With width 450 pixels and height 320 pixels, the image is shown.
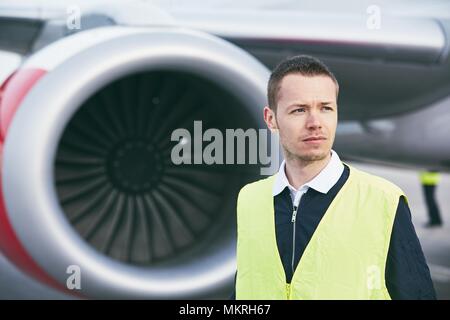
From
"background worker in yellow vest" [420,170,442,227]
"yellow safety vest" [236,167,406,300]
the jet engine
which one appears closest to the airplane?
the jet engine

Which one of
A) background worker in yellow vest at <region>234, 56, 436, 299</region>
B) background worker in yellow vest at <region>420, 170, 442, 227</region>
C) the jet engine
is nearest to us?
background worker in yellow vest at <region>234, 56, 436, 299</region>

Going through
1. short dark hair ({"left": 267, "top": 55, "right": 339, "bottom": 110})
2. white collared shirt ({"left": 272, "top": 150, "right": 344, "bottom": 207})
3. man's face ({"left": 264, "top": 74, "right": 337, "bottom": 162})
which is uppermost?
short dark hair ({"left": 267, "top": 55, "right": 339, "bottom": 110})

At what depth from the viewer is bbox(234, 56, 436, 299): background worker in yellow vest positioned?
855mm

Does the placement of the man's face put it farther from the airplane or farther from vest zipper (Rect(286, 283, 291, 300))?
the airplane

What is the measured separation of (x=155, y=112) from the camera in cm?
187

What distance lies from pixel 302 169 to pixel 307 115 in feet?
0.26

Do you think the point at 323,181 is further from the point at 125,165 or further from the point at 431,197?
the point at 431,197

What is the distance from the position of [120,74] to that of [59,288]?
498mm

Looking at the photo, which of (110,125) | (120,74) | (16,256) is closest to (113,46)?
(120,74)

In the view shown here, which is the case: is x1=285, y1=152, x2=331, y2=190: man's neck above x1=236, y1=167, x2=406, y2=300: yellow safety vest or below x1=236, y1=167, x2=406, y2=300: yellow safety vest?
above

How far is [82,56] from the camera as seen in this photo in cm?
153

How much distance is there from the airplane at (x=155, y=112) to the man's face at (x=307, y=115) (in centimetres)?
72

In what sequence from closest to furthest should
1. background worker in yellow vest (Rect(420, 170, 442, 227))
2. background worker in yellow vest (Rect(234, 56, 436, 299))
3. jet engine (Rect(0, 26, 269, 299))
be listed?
1. background worker in yellow vest (Rect(234, 56, 436, 299))
2. jet engine (Rect(0, 26, 269, 299))
3. background worker in yellow vest (Rect(420, 170, 442, 227))

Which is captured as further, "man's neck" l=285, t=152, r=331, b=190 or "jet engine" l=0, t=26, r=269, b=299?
"jet engine" l=0, t=26, r=269, b=299
